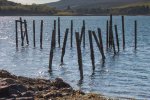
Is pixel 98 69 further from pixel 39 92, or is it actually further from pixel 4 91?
pixel 4 91

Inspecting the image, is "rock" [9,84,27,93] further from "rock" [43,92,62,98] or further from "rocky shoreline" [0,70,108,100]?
"rock" [43,92,62,98]

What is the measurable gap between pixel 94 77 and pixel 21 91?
16017 millimetres

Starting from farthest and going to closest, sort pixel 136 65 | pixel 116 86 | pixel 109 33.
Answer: pixel 109 33 → pixel 136 65 → pixel 116 86

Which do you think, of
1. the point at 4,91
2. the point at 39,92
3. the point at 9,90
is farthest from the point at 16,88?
the point at 39,92

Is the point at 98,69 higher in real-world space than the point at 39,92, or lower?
lower

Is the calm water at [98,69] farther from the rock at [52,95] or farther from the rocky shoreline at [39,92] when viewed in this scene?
the rock at [52,95]

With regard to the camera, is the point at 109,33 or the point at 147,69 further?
the point at 109,33

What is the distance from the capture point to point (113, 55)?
175 feet

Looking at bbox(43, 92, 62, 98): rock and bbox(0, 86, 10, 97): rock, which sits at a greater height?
bbox(0, 86, 10, 97): rock

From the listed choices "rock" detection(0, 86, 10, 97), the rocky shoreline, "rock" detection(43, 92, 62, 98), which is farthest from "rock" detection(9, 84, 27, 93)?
"rock" detection(43, 92, 62, 98)

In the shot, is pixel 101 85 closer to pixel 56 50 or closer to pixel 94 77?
pixel 94 77

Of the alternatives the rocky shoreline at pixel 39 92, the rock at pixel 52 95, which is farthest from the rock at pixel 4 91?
the rock at pixel 52 95

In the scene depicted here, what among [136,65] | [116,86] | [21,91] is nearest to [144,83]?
[116,86]

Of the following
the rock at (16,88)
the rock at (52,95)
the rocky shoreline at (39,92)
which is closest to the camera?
the rocky shoreline at (39,92)
